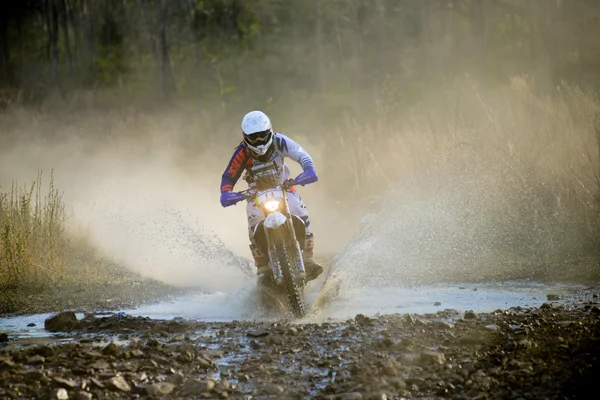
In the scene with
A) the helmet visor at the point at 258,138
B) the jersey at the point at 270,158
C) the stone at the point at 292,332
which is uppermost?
the helmet visor at the point at 258,138

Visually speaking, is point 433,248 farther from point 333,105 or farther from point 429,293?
point 333,105

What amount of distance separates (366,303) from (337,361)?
3.64 meters

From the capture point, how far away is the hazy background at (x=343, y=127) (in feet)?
45.5

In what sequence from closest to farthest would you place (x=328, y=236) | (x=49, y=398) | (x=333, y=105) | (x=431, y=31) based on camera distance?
(x=49, y=398) < (x=328, y=236) < (x=333, y=105) < (x=431, y=31)

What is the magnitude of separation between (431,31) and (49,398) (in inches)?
1679

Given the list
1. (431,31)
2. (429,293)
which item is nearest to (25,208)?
(429,293)

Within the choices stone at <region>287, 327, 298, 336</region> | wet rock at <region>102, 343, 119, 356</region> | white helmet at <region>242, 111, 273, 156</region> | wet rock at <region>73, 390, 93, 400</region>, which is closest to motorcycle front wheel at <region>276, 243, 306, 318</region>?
white helmet at <region>242, 111, 273, 156</region>

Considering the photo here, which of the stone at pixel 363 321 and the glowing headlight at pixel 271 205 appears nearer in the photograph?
the stone at pixel 363 321

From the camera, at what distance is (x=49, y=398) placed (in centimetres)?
572

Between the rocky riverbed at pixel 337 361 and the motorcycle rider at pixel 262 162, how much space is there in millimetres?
1930

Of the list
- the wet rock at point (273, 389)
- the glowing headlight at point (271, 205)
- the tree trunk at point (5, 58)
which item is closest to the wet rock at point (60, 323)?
the glowing headlight at point (271, 205)

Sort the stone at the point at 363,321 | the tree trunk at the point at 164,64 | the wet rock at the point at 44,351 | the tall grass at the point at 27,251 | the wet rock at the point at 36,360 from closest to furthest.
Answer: the wet rock at the point at 36,360 → the wet rock at the point at 44,351 → the stone at the point at 363,321 → the tall grass at the point at 27,251 → the tree trunk at the point at 164,64

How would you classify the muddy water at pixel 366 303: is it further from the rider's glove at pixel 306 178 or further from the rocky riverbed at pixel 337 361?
the rider's glove at pixel 306 178

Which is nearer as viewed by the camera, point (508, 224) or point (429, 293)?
point (429, 293)
